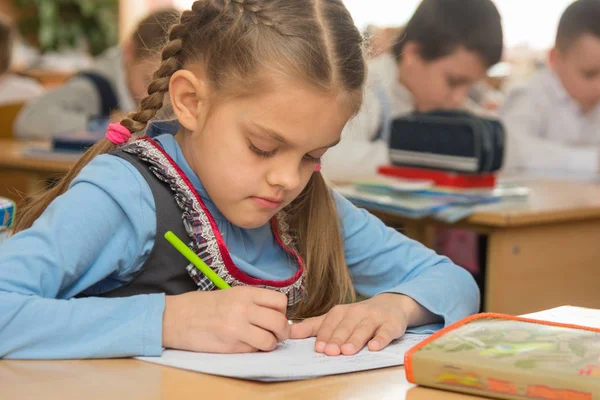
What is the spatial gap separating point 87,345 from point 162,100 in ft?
1.30

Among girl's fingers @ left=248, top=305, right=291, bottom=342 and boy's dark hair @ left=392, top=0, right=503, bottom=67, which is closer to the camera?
girl's fingers @ left=248, top=305, right=291, bottom=342

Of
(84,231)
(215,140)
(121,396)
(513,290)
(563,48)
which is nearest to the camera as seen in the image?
(121,396)

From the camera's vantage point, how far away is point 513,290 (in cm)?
188

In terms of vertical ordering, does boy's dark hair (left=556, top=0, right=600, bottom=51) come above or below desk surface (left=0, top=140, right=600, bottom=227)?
above

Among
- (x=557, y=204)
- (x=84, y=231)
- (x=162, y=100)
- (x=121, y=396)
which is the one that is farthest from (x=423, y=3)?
(x=121, y=396)

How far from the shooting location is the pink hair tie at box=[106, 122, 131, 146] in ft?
3.68

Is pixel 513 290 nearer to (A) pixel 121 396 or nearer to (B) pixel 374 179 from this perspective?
(B) pixel 374 179

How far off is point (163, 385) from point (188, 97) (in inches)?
18.4

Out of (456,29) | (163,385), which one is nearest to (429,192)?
(456,29)

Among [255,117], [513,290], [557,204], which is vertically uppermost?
[255,117]

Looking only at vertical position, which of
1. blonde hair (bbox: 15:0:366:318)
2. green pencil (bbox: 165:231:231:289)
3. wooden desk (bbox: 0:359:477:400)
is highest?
blonde hair (bbox: 15:0:366:318)

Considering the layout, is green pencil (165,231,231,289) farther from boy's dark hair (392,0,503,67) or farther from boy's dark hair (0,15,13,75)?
boy's dark hair (0,15,13,75)

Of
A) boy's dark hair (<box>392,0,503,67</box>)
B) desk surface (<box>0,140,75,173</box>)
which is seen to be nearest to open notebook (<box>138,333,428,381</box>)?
desk surface (<box>0,140,75,173</box>)

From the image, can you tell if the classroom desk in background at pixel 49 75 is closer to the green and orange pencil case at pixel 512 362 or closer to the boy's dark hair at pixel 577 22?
the boy's dark hair at pixel 577 22
